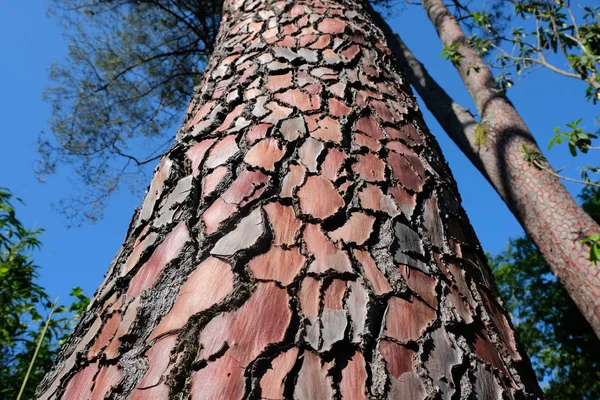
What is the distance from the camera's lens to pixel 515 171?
9.86 ft

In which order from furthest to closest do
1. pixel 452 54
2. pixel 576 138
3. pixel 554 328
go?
pixel 554 328 → pixel 452 54 → pixel 576 138

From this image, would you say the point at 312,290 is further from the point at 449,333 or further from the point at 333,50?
the point at 333,50

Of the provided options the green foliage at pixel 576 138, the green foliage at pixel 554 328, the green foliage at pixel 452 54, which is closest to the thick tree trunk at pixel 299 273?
the green foliage at pixel 576 138

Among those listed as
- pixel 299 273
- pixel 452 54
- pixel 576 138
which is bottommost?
pixel 299 273

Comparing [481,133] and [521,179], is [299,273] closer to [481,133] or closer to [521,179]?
[521,179]

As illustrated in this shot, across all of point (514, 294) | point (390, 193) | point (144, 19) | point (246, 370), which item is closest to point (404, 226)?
point (390, 193)

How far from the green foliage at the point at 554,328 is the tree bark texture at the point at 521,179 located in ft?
19.0

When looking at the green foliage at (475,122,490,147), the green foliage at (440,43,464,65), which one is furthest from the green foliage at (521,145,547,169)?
the green foliage at (440,43,464,65)

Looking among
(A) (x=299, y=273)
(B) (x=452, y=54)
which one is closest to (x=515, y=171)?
(B) (x=452, y=54)

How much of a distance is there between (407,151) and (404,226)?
236 millimetres

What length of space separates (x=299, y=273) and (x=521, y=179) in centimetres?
271

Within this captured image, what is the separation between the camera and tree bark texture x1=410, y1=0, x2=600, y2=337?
8.11 feet

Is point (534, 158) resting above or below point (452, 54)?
below

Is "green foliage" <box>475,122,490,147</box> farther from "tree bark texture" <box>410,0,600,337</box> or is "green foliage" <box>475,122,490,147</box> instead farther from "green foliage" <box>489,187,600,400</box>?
"green foliage" <box>489,187,600,400</box>
